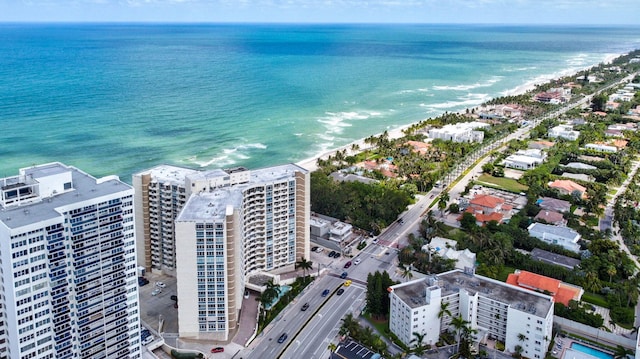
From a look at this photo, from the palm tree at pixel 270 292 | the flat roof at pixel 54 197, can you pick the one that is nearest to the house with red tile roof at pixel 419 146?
the palm tree at pixel 270 292

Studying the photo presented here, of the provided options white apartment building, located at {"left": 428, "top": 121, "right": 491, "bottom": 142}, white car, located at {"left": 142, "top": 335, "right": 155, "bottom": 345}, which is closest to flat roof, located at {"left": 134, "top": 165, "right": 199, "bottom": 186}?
white car, located at {"left": 142, "top": 335, "right": 155, "bottom": 345}

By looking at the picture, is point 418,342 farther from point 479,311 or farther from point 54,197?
point 54,197

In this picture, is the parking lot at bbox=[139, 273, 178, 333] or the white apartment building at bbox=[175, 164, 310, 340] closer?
the white apartment building at bbox=[175, 164, 310, 340]

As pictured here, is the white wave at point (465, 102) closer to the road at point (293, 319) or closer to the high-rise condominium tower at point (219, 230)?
the high-rise condominium tower at point (219, 230)

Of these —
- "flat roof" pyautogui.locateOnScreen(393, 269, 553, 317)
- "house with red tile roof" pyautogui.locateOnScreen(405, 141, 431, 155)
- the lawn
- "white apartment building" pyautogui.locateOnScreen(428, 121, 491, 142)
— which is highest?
"white apartment building" pyautogui.locateOnScreen(428, 121, 491, 142)

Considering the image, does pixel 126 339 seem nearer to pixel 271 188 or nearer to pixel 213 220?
pixel 213 220

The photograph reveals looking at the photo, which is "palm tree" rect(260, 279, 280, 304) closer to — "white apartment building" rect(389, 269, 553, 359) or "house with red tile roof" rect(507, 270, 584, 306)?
"white apartment building" rect(389, 269, 553, 359)
